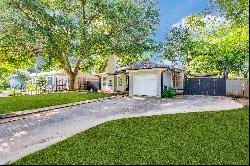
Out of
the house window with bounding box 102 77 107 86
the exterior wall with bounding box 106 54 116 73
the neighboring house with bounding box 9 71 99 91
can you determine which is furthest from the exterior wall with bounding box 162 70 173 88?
the neighboring house with bounding box 9 71 99 91

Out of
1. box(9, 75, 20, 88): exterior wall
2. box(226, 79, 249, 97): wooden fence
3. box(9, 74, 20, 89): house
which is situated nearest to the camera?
box(226, 79, 249, 97): wooden fence

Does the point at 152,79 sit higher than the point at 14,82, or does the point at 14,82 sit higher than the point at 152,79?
the point at 152,79

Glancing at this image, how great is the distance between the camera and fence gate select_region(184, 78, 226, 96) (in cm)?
2915

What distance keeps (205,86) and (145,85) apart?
6651mm

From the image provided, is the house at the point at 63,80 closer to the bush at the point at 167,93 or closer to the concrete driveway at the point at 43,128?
the bush at the point at 167,93

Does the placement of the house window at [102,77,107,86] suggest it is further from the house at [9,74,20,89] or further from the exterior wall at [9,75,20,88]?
the exterior wall at [9,75,20,88]

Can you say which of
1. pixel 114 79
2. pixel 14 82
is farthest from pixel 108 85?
pixel 14 82

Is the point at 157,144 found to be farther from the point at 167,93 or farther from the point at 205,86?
the point at 205,86

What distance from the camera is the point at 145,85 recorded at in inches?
1120

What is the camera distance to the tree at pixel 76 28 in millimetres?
24094

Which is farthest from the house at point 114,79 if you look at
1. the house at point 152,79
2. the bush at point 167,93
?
the bush at point 167,93

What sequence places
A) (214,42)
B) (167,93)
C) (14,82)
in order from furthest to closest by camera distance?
(14,82) → (167,93) → (214,42)

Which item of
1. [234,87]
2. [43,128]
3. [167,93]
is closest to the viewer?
[43,128]

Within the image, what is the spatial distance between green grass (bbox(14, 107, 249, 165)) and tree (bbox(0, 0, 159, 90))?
1246cm
